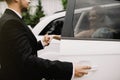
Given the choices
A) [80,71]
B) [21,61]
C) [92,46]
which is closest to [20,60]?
[21,61]

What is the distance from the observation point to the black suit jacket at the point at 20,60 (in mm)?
3010

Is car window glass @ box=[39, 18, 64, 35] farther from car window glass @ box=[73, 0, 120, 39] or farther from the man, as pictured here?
the man

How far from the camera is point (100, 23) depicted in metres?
3.66

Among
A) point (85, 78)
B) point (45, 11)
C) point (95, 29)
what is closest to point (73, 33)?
point (95, 29)

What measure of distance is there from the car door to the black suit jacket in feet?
1.14

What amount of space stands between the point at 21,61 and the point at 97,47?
0.72 m

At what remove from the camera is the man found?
3012 mm

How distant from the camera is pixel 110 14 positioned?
3.63 meters

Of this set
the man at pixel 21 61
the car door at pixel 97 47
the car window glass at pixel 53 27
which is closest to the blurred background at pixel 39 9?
the car window glass at pixel 53 27

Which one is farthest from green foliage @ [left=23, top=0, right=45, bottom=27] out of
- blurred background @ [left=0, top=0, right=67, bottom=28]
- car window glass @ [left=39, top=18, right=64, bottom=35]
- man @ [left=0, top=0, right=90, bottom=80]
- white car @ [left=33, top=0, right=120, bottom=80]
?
man @ [left=0, top=0, right=90, bottom=80]

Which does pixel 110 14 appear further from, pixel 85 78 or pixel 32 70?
pixel 32 70

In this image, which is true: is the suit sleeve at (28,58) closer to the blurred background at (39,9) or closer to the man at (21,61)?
the man at (21,61)

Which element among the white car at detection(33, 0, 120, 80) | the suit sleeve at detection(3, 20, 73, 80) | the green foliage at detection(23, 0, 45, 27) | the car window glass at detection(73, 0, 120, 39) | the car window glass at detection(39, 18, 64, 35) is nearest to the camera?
the suit sleeve at detection(3, 20, 73, 80)

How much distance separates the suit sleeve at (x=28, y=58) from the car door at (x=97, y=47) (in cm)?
34
